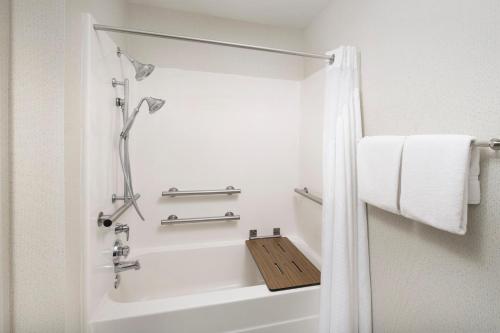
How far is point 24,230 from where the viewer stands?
81 cm

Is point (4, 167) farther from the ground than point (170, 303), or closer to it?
farther from the ground

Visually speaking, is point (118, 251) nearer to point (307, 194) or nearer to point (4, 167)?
point (4, 167)

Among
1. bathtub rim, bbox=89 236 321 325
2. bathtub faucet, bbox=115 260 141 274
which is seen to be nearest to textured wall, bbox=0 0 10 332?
bathtub rim, bbox=89 236 321 325

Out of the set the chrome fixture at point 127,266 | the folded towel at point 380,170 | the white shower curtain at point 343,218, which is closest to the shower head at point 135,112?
the chrome fixture at point 127,266

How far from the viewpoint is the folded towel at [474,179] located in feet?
2.19

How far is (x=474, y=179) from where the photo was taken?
673 millimetres

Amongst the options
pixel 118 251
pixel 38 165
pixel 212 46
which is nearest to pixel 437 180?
pixel 38 165

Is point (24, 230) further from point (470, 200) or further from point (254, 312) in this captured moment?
point (470, 200)

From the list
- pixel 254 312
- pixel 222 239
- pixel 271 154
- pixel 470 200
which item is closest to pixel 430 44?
pixel 470 200

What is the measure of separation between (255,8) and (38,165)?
5.69 feet

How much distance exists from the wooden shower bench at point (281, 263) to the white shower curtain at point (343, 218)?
22cm

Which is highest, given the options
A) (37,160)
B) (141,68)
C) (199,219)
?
(141,68)

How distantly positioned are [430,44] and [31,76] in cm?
157

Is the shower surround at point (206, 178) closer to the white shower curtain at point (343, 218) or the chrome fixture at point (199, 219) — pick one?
the chrome fixture at point (199, 219)
